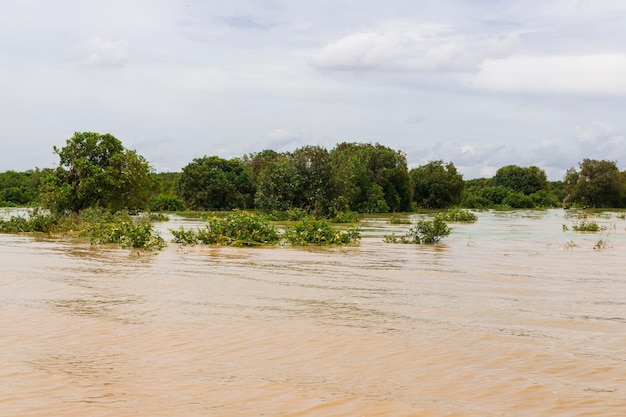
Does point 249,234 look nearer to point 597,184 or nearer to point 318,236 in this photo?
point 318,236

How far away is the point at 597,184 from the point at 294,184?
48.6 metres

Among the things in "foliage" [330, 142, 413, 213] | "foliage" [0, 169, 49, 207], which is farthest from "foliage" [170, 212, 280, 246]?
"foliage" [0, 169, 49, 207]

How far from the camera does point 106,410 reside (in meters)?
5.13

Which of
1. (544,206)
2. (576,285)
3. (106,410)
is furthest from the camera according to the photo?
(544,206)

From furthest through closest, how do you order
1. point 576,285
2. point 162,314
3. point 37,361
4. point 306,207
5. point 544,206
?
point 544,206, point 306,207, point 576,285, point 162,314, point 37,361

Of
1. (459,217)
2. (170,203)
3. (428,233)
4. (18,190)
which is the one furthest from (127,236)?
(18,190)

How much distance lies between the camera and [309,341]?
762 cm

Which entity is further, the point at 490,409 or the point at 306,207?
the point at 306,207

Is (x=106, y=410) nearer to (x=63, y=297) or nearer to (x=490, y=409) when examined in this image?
(x=490, y=409)

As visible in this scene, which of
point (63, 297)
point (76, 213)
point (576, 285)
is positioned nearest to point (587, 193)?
point (76, 213)

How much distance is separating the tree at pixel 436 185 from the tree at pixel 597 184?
15.2 meters

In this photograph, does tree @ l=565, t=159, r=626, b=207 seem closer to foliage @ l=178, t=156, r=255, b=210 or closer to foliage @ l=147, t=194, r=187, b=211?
foliage @ l=178, t=156, r=255, b=210

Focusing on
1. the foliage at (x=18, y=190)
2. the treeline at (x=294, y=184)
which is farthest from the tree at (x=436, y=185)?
the foliage at (x=18, y=190)

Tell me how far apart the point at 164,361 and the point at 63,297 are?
4638 mm
